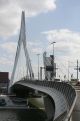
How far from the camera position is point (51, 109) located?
72.8 m

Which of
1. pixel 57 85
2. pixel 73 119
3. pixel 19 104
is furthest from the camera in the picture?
pixel 19 104

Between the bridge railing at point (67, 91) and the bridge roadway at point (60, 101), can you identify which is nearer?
the bridge roadway at point (60, 101)

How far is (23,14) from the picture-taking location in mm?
129500

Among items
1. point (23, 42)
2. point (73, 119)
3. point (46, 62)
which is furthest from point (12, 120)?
point (46, 62)

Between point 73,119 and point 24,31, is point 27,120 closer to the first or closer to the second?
point 73,119

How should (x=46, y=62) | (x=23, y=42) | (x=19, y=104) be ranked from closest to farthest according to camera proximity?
1. (x=23, y=42)
2. (x=19, y=104)
3. (x=46, y=62)

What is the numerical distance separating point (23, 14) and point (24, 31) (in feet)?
18.0

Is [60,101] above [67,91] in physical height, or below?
below

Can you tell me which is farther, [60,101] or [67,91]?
[67,91]

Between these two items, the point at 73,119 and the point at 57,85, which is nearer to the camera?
the point at 73,119

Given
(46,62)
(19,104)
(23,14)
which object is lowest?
(19,104)

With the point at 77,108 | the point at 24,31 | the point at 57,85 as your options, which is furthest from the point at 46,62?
the point at 77,108

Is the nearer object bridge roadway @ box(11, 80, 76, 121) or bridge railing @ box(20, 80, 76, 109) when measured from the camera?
bridge roadway @ box(11, 80, 76, 121)

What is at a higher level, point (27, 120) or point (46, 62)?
point (46, 62)
